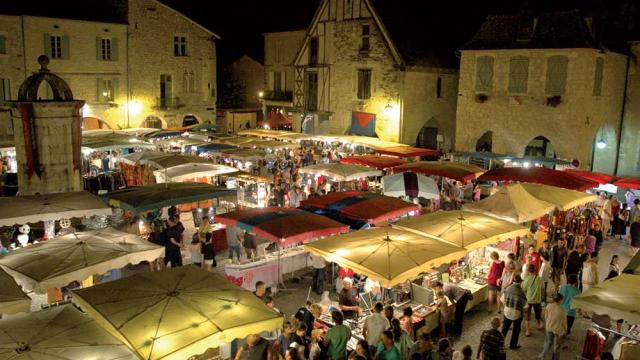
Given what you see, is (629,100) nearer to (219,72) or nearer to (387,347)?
(387,347)

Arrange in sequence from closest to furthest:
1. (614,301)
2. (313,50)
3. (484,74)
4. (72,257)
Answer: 1. (614,301)
2. (72,257)
3. (484,74)
4. (313,50)

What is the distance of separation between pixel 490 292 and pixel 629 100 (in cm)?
1744

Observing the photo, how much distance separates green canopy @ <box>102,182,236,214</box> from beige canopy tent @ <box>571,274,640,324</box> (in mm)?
9995

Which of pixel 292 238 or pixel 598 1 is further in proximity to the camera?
pixel 598 1

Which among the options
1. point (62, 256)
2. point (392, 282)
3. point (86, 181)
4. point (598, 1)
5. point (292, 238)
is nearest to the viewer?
point (392, 282)

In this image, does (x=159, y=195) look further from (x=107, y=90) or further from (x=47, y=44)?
(x=107, y=90)

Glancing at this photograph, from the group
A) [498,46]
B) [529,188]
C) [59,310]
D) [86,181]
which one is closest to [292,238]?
[59,310]

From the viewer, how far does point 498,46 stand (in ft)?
80.1

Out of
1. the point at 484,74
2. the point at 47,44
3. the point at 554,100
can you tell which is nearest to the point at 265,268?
the point at 554,100

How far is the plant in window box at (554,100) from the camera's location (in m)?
22.8

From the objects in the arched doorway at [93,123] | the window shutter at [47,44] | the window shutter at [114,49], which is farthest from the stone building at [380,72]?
the window shutter at [47,44]

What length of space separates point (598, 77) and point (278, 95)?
21.5m

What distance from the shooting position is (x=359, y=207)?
13.6m

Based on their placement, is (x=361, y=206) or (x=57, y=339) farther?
(x=361, y=206)
